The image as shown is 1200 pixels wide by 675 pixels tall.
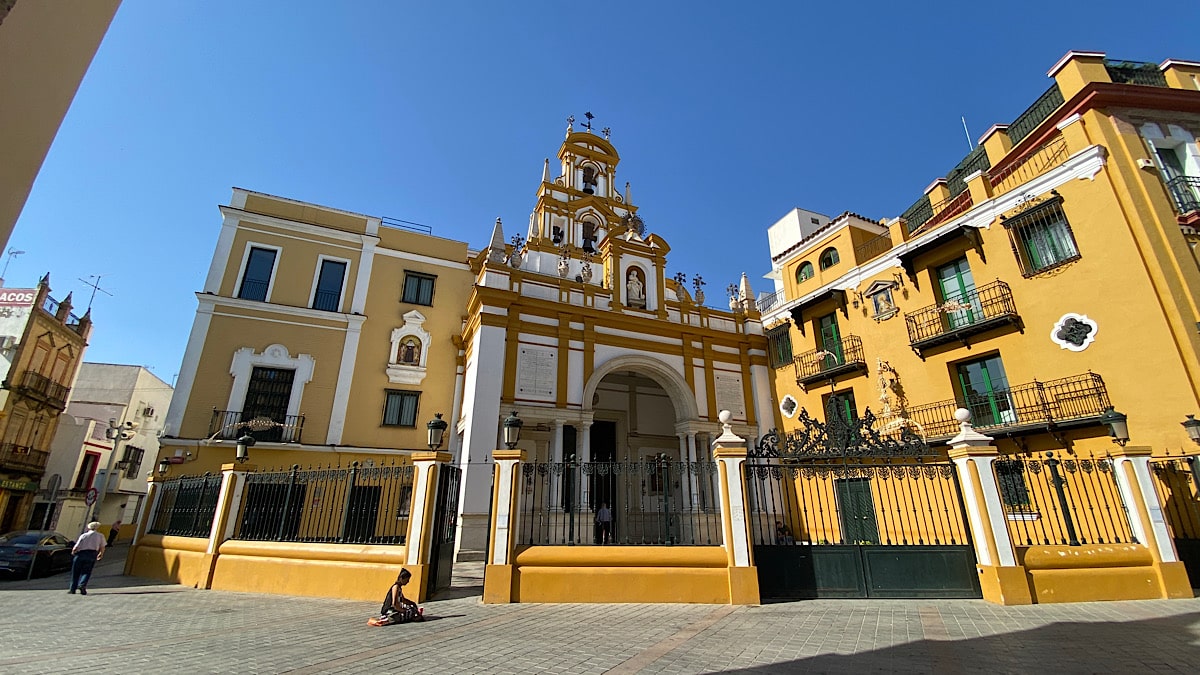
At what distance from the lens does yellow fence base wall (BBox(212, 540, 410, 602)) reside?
28.0 ft

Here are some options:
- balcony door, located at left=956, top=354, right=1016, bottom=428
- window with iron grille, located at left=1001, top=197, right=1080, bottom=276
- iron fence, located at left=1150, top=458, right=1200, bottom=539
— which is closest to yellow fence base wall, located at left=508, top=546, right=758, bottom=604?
iron fence, located at left=1150, top=458, right=1200, bottom=539

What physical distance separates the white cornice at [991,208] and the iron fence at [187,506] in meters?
17.8

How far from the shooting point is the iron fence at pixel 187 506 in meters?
11.1

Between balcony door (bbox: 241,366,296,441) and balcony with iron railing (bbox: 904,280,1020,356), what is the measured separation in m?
20.0

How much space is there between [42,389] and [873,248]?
122 feet

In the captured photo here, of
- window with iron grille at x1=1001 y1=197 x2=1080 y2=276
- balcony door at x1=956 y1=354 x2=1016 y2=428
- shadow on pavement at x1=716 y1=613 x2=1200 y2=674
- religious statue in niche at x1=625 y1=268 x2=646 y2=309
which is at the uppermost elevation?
religious statue in niche at x1=625 y1=268 x2=646 y2=309

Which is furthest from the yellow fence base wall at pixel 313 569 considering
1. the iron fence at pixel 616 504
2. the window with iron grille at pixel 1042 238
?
the window with iron grille at pixel 1042 238

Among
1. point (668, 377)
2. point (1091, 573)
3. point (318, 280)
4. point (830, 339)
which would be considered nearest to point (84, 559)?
point (318, 280)

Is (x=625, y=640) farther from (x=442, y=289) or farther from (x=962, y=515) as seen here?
(x=442, y=289)

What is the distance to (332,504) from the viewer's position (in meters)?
9.74

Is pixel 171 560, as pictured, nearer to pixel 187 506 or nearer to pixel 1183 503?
pixel 187 506

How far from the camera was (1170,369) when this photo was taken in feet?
31.9

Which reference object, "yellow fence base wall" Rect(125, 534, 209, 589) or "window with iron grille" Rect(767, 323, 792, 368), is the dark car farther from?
"window with iron grille" Rect(767, 323, 792, 368)

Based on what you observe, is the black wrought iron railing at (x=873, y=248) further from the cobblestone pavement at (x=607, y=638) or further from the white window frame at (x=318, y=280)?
the white window frame at (x=318, y=280)
